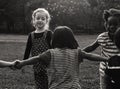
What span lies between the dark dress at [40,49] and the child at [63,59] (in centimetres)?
129

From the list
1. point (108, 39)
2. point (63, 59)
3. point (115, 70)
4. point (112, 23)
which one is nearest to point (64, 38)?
point (63, 59)

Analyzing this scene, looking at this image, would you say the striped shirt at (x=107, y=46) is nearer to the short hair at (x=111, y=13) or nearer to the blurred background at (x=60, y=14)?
the short hair at (x=111, y=13)

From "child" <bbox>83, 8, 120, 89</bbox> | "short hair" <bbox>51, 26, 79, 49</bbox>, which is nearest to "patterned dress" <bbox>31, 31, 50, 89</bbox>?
"child" <bbox>83, 8, 120, 89</bbox>

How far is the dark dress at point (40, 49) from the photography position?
481 cm

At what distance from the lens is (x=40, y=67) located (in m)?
4.79

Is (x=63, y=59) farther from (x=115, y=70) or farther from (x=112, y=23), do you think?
(x=112, y=23)

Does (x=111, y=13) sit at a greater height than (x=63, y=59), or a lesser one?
greater

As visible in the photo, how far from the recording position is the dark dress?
481 cm

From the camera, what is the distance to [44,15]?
4.84 meters

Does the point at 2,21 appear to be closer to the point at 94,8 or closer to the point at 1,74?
the point at 94,8

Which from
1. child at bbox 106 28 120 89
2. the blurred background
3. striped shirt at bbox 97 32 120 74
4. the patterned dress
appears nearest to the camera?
child at bbox 106 28 120 89

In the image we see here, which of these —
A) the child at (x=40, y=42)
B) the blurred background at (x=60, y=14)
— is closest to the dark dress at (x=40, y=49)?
the child at (x=40, y=42)

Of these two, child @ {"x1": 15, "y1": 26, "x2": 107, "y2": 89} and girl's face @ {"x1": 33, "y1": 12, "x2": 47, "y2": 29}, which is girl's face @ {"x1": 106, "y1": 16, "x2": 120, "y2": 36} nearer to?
child @ {"x1": 15, "y1": 26, "x2": 107, "y2": 89}

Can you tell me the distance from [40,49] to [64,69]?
1.45 m
